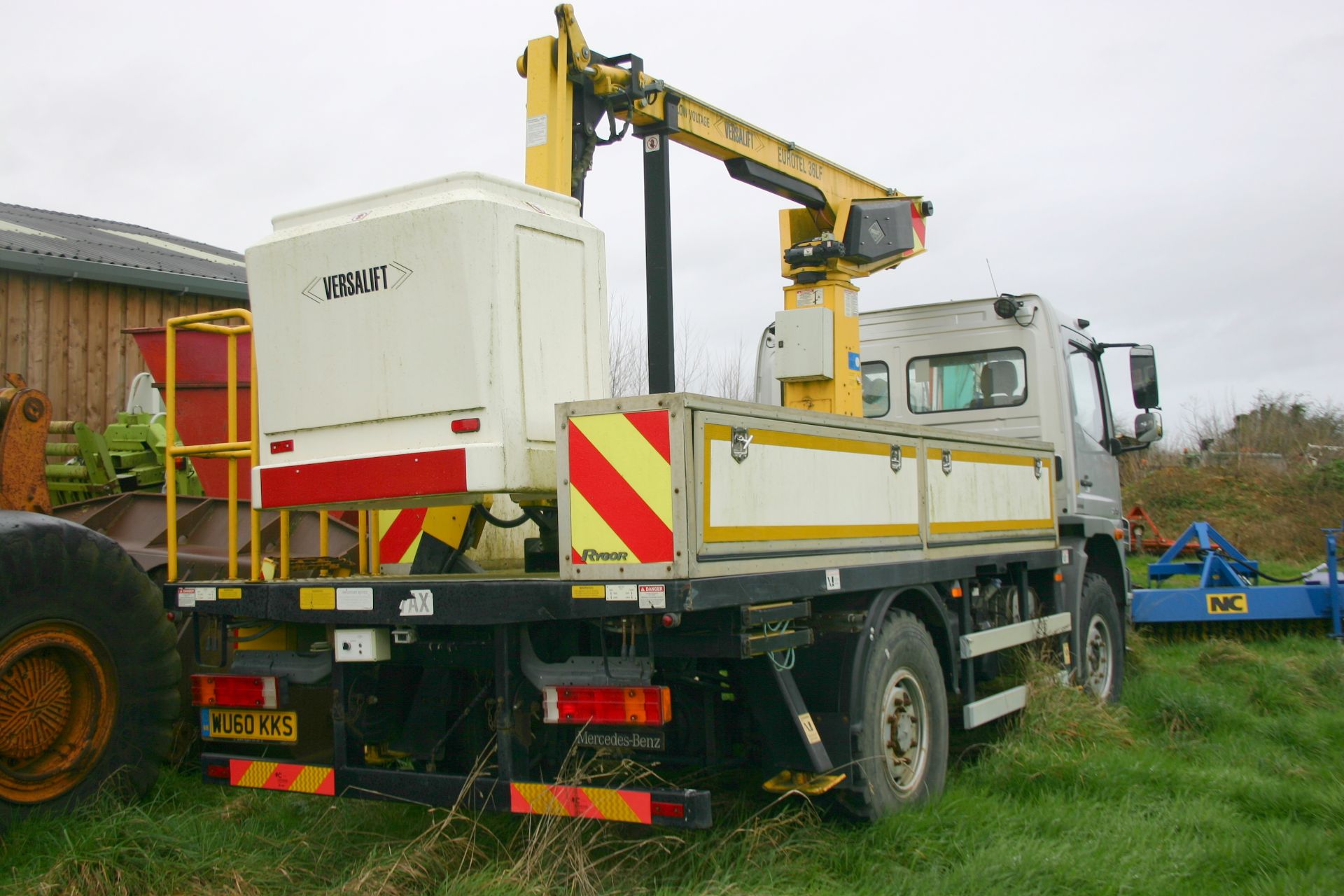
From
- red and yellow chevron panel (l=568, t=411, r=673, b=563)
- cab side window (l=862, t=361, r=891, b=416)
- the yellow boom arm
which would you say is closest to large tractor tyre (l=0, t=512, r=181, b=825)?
red and yellow chevron panel (l=568, t=411, r=673, b=563)

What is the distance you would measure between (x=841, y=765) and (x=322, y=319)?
2701 millimetres

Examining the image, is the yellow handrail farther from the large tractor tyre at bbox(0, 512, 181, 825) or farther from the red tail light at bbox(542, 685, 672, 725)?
the red tail light at bbox(542, 685, 672, 725)

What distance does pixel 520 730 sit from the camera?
14.8ft

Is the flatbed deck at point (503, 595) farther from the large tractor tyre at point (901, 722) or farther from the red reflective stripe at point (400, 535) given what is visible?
the red reflective stripe at point (400, 535)

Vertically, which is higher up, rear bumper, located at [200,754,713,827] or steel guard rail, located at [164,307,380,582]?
steel guard rail, located at [164,307,380,582]

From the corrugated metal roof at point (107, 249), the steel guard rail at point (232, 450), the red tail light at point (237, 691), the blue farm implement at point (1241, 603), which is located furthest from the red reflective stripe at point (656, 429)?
the corrugated metal roof at point (107, 249)

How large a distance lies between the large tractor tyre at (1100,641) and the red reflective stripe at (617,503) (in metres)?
4.74

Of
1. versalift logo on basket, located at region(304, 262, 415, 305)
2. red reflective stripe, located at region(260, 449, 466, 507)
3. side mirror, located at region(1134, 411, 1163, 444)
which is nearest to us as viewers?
red reflective stripe, located at region(260, 449, 466, 507)

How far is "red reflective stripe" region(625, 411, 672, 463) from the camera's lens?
3928 millimetres

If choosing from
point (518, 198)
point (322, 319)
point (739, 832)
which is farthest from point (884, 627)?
point (322, 319)

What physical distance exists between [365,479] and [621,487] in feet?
4.12

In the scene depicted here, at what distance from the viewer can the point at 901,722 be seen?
523cm

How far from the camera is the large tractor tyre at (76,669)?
4832mm

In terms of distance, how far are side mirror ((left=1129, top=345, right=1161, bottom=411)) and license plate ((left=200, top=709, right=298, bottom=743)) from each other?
6.16 m
